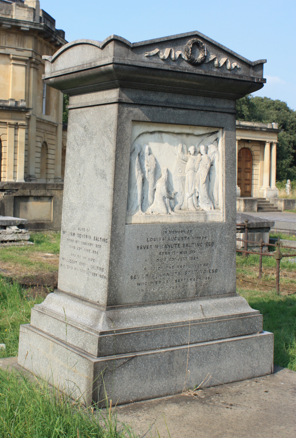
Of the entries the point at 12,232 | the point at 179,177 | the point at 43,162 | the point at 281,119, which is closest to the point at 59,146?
the point at 43,162

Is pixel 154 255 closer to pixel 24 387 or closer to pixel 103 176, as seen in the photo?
pixel 103 176

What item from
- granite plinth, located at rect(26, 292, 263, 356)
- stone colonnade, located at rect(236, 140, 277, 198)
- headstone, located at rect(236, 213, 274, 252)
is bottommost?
granite plinth, located at rect(26, 292, 263, 356)

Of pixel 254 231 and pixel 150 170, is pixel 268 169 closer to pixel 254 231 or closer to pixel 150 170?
pixel 254 231

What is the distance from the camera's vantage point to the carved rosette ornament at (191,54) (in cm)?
352

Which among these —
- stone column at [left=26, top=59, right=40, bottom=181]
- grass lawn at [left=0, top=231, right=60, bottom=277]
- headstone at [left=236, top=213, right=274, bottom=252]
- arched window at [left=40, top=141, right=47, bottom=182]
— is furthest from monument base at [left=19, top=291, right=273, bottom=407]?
arched window at [left=40, top=141, right=47, bottom=182]

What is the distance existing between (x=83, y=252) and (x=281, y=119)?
54.4 meters

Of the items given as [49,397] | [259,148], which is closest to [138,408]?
[49,397]

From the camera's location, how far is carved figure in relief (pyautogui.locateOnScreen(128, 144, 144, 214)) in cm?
351

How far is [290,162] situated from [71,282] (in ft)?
173

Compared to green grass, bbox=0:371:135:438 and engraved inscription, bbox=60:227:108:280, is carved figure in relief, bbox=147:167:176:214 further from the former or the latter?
green grass, bbox=0:371:135:438

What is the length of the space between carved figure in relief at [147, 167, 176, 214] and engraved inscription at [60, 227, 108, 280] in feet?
1.53

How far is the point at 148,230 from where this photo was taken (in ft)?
11.7

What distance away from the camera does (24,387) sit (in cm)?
312

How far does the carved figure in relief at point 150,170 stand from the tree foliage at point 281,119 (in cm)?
4673
